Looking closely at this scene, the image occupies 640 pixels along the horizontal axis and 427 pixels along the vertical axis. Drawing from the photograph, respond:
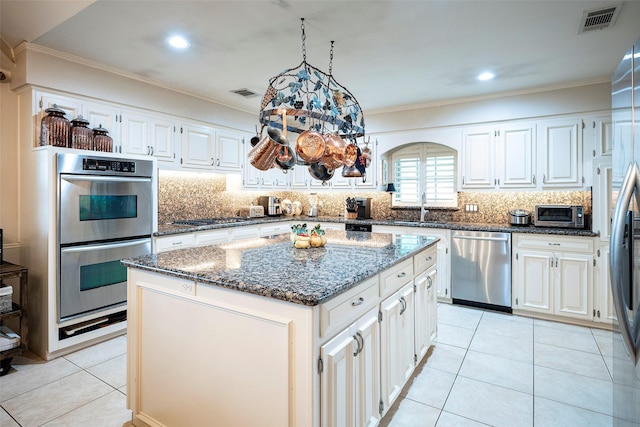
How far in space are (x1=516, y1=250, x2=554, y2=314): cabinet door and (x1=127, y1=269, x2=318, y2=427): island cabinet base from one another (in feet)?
11.1

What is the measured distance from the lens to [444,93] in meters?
4.32

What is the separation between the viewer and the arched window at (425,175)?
4918 millimetres

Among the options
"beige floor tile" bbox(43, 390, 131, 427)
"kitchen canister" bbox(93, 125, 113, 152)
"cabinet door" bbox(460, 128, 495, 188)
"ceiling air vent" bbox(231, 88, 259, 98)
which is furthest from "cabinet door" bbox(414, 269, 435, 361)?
"kitchen canister" bbox(93, 125, 113, 152)

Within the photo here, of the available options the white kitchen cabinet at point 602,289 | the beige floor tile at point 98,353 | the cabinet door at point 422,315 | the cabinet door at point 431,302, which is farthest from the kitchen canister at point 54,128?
the white kitchen cabinet at point 602,289

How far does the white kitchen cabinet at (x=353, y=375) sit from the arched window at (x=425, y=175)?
345 centimetres

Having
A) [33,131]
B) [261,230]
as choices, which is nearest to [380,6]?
[33,131]

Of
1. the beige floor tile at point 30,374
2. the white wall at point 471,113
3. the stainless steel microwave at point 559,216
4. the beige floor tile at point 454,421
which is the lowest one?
the beige floor tile at point 454,421

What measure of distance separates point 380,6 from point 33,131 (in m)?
3.04

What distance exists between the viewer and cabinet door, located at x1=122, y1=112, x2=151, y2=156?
3.70m

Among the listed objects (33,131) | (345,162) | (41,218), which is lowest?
(41,218)

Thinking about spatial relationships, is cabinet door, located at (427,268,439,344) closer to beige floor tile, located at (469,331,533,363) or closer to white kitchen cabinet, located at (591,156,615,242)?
beige floor tile, located at (469,331,533,363)

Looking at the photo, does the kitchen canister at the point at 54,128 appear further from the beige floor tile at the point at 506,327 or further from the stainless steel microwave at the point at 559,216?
the stainless steel microwave at the point at 559,216

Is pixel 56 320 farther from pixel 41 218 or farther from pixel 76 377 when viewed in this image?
pixel 41 218

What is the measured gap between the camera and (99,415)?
2.17 metres
